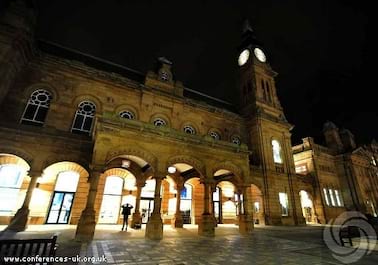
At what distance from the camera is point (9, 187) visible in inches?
490

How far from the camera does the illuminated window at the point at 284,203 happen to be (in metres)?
20.8

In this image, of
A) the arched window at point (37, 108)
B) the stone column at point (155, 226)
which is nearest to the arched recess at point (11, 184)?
the arched window at point (37, 108)

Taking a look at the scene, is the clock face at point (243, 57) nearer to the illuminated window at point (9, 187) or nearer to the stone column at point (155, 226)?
the stone column at point (155, 226)

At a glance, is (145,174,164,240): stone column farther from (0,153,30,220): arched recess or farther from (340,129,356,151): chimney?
(340,129,356,151): chimney

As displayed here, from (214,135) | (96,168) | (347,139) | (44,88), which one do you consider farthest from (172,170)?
(347,139)

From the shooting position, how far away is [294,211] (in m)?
21.1

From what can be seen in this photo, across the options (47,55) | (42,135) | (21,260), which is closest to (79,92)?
(47,55)

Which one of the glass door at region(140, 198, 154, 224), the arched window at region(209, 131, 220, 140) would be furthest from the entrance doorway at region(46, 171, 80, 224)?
the arched window at region(209, 131, 220, 140)

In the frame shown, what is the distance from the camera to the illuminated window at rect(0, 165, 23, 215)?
12.1 meters

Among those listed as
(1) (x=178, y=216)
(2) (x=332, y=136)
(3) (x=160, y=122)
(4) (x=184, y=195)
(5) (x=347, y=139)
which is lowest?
(1) (x=178, y=216)

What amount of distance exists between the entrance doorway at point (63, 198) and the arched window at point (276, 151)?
20.2 metres

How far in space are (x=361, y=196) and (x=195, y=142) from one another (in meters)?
31.8

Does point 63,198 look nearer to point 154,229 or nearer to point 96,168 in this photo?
point 96,168

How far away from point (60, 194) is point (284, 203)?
21.2 m
